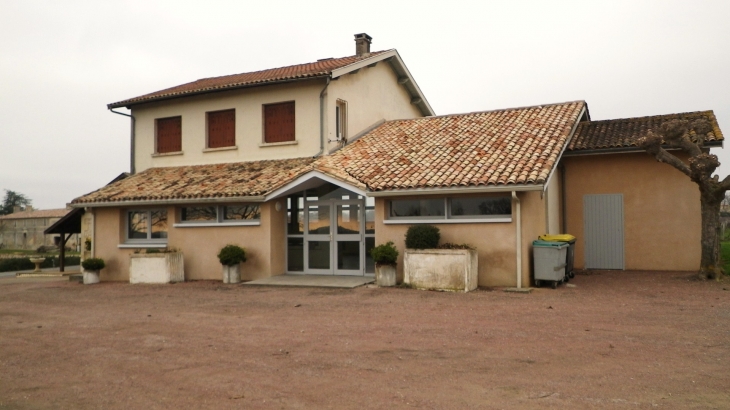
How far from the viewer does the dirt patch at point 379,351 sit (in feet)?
18.1

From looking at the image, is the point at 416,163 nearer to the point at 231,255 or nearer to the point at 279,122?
the point at 279,122

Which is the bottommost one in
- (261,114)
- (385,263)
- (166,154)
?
(385,263)

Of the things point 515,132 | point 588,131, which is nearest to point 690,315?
point 515,132

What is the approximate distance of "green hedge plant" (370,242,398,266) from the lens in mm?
13781

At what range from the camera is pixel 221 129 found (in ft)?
62.9

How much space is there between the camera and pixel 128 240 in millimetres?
18281

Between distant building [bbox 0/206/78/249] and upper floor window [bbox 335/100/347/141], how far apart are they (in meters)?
48.5

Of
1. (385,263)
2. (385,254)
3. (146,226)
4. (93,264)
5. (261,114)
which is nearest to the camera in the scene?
(385,254)

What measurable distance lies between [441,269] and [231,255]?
5646 millimetres

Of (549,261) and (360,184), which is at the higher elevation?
(360,184)

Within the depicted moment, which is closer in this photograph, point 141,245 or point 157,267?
point 157,267

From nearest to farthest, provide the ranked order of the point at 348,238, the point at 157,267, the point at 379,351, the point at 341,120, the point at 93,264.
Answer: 1. the point at 379,351
2. the point at 348,238
3. the point at 157,267
4. the point at 93,264
5. the point at 341,120

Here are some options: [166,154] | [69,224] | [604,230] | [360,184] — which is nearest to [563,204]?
[604,230]

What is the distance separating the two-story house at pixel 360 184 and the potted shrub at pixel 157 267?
0.45 metres
